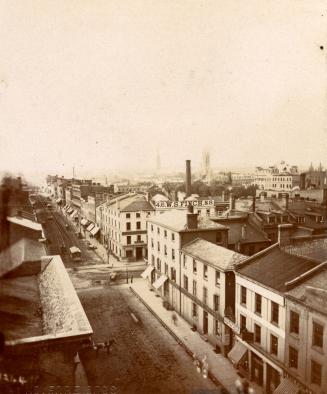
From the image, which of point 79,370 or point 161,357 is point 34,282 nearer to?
point 79,370

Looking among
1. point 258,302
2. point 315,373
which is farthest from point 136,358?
point 315,373

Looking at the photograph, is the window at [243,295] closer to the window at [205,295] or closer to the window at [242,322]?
the window at [242,322]

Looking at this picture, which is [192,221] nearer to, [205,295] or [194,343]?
[205,295]

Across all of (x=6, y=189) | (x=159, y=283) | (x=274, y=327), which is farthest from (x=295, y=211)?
(x=6, y=189)

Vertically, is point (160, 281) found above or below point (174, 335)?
above

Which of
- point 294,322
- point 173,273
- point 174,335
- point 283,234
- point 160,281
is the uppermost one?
point 283,234
